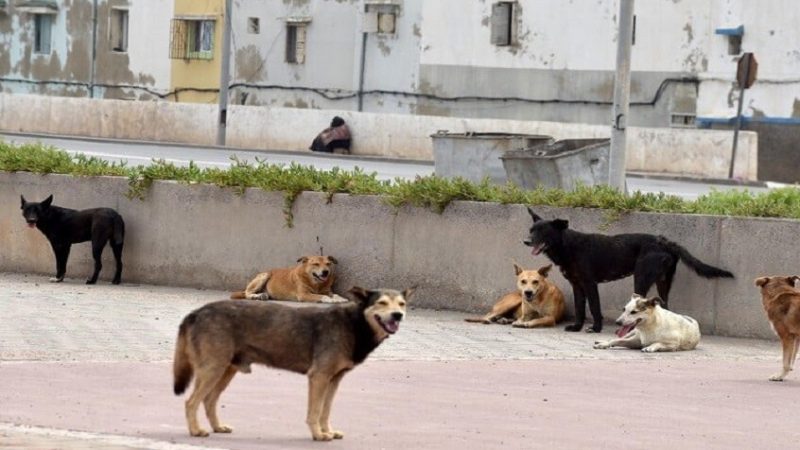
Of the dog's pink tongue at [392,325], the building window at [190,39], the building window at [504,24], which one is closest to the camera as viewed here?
the dog's pink tongue at [392,325]

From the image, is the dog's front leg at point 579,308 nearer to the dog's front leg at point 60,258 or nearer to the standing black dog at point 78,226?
the standing black dog at point 78,226

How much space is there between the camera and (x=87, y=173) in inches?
792

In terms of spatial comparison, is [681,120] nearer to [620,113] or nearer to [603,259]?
[620,113]

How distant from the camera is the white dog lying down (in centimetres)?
1505

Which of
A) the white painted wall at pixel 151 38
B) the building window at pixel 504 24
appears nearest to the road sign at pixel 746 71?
the building window at pixel 504 24

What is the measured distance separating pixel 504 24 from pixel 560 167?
27.0m

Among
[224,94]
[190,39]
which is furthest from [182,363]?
[190,39]

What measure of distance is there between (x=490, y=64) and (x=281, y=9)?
732 cm

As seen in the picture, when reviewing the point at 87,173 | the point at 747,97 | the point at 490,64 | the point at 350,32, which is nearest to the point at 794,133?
the point at 747,97

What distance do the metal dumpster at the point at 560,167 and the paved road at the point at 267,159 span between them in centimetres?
624

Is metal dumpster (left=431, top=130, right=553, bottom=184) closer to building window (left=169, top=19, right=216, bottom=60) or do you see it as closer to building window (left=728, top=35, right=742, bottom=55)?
building window (left=728, top=35, right=742, bottom=55)

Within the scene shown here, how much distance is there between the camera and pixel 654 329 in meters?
15.2

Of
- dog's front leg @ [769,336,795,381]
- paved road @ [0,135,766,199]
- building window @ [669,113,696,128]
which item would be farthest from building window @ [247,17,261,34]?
dog's front leg @ [769,336,795,381]

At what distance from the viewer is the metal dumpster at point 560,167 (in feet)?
80.9
